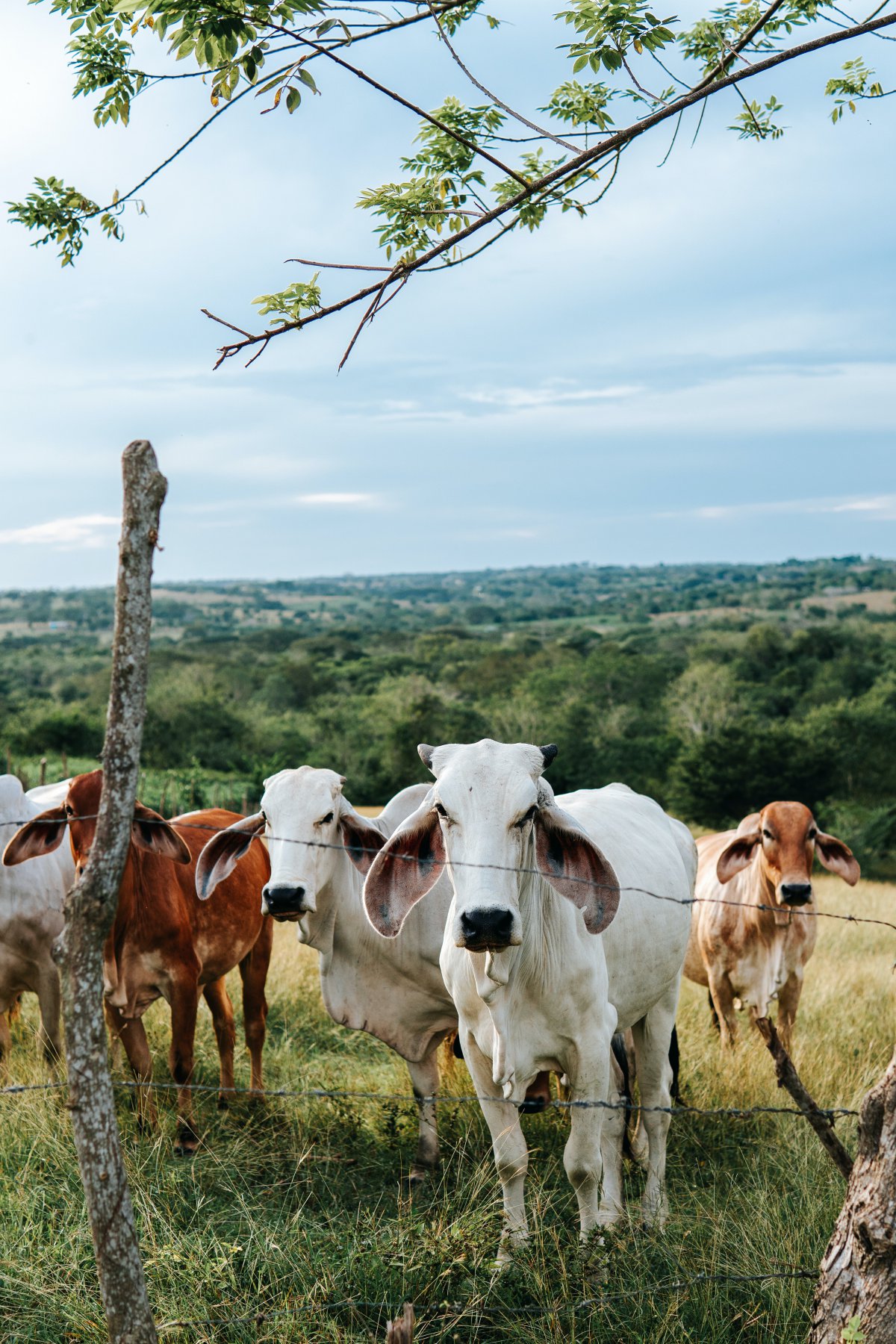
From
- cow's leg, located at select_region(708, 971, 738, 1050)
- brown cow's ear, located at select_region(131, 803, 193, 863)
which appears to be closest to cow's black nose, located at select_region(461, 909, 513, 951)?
brown cow's ear, located at select_region(131, 803, 193, 863)

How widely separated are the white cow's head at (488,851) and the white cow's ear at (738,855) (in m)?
2.81

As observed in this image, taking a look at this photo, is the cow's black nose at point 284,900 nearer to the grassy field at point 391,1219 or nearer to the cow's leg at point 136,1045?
the grassy field at point 391,1219

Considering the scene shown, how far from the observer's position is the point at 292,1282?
3467 mm

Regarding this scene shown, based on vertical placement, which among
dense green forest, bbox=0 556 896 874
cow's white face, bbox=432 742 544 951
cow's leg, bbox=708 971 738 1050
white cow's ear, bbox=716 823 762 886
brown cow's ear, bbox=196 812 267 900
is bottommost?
dense green forest, bbox=0 556 896 874

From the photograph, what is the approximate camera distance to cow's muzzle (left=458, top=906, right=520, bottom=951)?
3289 millimetres

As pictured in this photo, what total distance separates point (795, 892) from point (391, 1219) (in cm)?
309

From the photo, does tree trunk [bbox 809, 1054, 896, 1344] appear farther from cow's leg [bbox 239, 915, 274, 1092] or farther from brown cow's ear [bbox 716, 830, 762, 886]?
cow's leg [bbox 239, 915, 274, 1092]

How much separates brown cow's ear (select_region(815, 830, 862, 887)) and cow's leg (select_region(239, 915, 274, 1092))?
300 cm

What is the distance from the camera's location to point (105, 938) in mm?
2641

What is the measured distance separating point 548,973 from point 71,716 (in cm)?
4895

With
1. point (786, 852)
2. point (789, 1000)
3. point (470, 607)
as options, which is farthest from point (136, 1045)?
point (470, 607)

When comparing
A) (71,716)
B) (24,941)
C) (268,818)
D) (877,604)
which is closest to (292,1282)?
(268,818)

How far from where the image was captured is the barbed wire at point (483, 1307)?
315cm

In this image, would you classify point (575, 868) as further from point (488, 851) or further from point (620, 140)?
point (620, 140)
